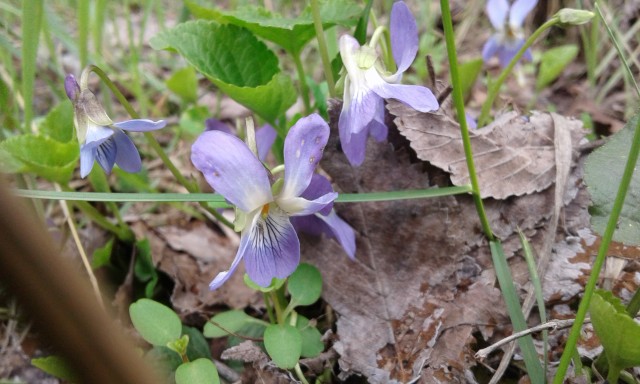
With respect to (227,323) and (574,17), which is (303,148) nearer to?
(227,323)

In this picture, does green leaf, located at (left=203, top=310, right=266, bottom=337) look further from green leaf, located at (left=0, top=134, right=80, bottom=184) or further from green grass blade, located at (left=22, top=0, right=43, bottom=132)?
green grass blade, located at (left=22, top=0, right=43, bottom=132)

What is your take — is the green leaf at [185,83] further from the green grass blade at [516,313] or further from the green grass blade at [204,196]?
the green grass blade at [516,313]

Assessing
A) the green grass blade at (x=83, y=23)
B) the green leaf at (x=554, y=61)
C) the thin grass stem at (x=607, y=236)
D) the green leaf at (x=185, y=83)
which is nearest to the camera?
the thin grass stem at (x=607, y=236)

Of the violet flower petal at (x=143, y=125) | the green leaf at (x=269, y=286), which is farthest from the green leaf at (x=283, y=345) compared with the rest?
the violet flower petal at (x=143, y=125)

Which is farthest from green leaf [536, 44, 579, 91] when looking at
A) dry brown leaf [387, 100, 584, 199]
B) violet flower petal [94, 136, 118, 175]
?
violet flower petal [94, 136, 118, 175]

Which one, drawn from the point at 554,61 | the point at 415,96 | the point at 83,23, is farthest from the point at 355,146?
the point at 554,61

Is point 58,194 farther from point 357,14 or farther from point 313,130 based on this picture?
point 357,14

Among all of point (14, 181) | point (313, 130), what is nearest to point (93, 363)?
point (313, 130)
